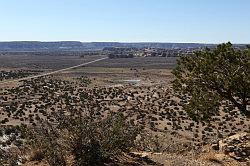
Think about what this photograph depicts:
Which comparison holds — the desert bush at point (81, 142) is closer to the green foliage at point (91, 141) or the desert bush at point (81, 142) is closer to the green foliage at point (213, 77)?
the green foliage at point (91, 141)

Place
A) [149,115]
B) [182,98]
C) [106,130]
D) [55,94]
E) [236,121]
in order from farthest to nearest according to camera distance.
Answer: [55,94] < [182,98] < [149,115] < [236,121] < [106,130]

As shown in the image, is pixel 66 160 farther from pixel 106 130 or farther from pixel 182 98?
pixel 182 98

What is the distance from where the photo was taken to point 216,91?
→ 19672 millimetres

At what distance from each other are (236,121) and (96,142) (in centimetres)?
3166

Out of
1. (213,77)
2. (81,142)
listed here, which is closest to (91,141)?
(81,142)

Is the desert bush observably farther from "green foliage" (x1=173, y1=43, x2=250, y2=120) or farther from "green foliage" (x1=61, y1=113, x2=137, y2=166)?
"green foliage" (x1=173, y1=43, x2=250, y2=120)

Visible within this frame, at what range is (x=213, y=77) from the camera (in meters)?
18.7

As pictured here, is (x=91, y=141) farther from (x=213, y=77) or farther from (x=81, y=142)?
(x=213, y=77)

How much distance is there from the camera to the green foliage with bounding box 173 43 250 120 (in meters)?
18.3

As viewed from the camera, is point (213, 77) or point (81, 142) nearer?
point (81, 142)

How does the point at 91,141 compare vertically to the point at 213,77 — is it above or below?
below

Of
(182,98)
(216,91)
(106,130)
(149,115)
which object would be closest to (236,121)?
(149,115)

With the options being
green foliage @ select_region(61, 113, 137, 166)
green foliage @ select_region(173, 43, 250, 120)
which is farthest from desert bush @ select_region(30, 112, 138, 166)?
green foliage @ select_region(173, 43, 250, 120)

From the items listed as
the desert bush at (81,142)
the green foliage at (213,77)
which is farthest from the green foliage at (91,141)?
the green foliage at (213,77)
